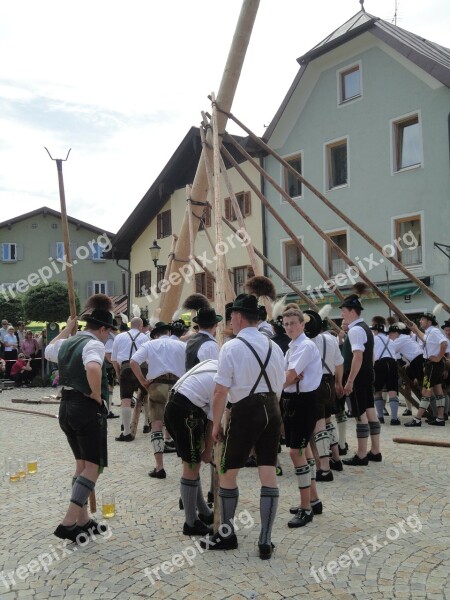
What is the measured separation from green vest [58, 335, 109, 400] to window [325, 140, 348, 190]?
1763cm

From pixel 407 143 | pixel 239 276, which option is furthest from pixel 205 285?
pixel 407 143

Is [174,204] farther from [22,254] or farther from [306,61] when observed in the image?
[22,254]

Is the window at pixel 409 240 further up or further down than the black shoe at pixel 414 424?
further up

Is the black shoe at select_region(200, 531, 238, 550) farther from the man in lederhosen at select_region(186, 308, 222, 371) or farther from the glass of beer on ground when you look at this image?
the man in lederhosen at select_region(186, 308, 222, 371)

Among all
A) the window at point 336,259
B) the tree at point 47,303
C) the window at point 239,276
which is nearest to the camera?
the window at point 336,259

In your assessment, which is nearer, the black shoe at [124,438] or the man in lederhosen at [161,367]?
the man in lederhosen at [161,367]

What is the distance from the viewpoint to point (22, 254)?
42219 mm

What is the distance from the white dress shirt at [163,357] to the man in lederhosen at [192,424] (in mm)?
2486

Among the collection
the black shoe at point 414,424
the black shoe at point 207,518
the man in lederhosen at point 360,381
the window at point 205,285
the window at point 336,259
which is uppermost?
the window at point 336,259

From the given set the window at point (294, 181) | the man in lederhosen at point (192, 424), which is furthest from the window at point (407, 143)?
the man in lederhosen at point (192, 424)

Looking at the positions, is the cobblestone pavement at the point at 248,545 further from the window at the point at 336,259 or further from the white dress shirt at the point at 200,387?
the window at the point at 336,259

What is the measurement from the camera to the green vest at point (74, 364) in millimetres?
4902

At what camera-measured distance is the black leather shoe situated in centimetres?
482

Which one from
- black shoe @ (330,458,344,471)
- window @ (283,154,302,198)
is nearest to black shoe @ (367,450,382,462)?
black shoe @ (330,458,344,471)
